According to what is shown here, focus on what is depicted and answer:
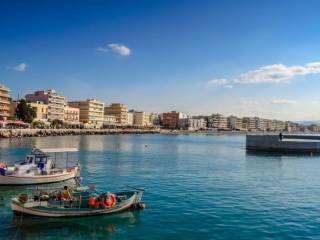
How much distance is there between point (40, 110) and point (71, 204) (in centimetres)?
14565

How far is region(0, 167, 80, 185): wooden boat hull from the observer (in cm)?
3341

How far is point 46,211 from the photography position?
77.2 feet

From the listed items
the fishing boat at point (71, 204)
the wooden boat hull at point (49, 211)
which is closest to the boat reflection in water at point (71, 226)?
the wooden boat hull at point (49, 211)

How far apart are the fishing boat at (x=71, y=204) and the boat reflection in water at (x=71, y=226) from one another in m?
0.38

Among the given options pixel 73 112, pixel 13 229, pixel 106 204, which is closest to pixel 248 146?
pixel 106 204

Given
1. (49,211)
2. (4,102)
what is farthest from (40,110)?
(49,211)

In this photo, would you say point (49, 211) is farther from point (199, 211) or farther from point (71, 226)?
point (199, 211)

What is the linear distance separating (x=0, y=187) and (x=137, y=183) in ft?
41.9

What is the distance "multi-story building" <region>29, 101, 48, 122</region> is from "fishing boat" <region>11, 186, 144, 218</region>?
139 metres

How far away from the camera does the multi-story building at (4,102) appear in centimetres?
13550

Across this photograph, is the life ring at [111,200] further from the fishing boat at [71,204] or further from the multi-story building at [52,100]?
the multi-story building at [52,100]

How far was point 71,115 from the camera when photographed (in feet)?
621

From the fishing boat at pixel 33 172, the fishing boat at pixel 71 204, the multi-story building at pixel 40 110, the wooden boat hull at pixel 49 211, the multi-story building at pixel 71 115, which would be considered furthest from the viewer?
the multi-story building at pixel 71 115

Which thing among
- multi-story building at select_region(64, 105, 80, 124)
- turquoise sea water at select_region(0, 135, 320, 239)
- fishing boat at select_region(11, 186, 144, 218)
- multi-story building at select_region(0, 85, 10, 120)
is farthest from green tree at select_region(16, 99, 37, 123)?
fishing boat at select_region(11, 186, 144, 218)
